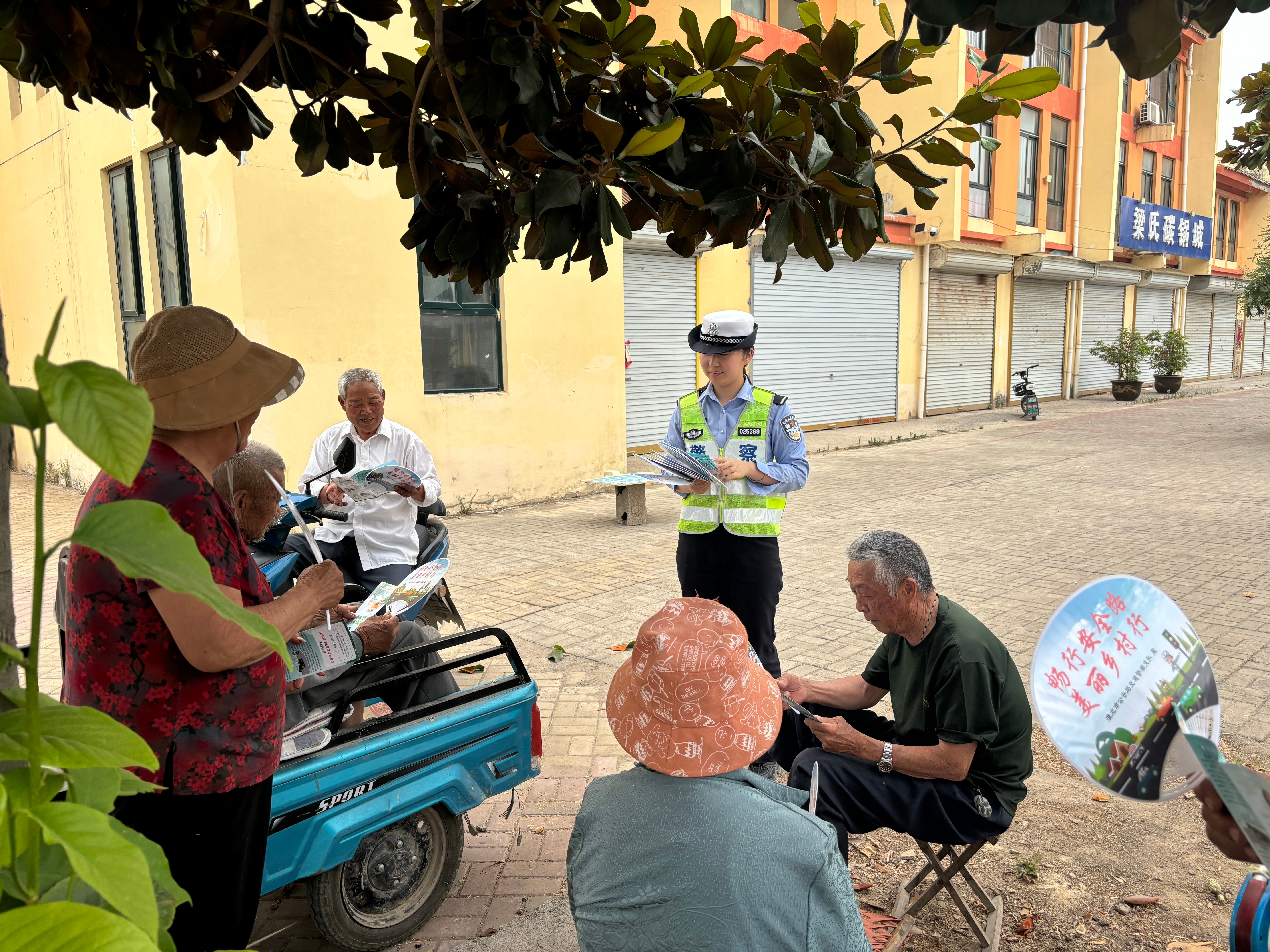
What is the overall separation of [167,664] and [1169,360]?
93.5 ft

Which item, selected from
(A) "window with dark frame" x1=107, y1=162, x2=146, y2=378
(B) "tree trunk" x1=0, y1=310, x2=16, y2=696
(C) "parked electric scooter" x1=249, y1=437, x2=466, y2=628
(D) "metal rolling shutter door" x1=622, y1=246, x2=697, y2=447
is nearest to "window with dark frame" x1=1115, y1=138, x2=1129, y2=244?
(D) "metal rolling shutter door" x1=622, y1=246, x2=697, y2=447

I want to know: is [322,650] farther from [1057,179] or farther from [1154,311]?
[1154,311]

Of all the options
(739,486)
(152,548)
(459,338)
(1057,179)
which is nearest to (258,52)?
(152,548)

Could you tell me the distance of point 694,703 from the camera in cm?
181

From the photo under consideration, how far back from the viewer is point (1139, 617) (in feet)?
5.34

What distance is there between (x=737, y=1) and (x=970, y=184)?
801 centimetres

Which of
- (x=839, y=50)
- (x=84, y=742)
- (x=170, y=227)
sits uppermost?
(x=170, y=227)

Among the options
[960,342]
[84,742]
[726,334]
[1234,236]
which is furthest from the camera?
[1234,236]

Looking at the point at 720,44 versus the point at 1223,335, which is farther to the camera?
the point at 1223,335

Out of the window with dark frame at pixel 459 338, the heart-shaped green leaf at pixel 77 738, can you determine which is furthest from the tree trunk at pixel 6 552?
the window with dark frame at pixel 459 338

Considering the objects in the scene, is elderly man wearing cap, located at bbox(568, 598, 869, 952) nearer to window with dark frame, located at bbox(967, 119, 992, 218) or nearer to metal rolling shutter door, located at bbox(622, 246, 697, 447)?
metal rolling shutter door, located at bbox(622, 246, 697, 447)

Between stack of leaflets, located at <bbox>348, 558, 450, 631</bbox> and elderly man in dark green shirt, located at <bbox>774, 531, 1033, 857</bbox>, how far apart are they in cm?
129

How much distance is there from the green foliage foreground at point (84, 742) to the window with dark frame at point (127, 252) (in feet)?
33.0

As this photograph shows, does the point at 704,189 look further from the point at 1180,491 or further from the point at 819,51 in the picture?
the point at 1180,491
